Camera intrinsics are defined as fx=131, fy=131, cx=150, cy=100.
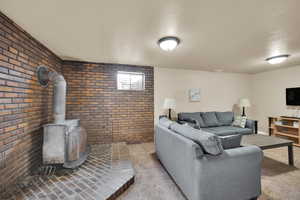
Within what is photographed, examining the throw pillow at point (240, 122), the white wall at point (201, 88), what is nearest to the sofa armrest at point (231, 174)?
the throw pillow at point (240, 122)

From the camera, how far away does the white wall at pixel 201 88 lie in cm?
411

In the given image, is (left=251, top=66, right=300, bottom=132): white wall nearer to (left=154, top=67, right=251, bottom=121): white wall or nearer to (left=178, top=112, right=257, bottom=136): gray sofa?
(left=154, top=67, right=251, bottom=121): white wall

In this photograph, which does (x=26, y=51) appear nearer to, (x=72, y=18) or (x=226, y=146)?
(x=72, y=18)

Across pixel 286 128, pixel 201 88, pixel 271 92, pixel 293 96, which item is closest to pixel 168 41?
pixel 201 88

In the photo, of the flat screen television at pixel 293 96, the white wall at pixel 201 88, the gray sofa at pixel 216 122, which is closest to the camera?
the gray sofa at pixel 216 122

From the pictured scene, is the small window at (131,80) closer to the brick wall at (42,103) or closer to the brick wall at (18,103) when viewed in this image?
the brick wall at (42,103)

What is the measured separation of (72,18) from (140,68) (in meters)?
2.38

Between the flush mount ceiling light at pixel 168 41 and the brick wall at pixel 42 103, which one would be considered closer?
the brick wall at pixel 42 103

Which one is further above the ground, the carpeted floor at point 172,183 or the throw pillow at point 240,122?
the throw pillow at point 240,122

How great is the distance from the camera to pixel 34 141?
2172 mm

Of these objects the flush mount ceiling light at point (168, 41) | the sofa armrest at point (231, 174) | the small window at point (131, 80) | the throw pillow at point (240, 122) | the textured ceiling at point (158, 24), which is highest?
the textured ceiling at point (158, 24)

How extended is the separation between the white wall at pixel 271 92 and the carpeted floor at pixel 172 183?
191 cm

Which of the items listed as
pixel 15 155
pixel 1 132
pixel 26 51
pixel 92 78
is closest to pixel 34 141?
pixel 15 155

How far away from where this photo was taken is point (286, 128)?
4.01 m
